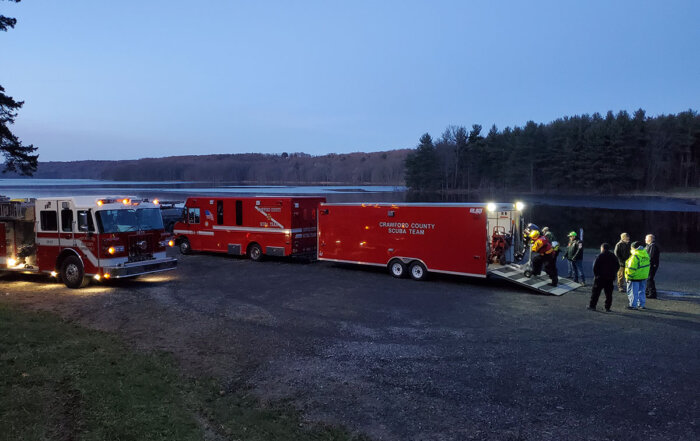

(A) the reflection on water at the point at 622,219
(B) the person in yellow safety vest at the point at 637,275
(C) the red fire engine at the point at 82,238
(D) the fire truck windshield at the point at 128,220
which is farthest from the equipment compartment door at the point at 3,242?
(A) the reflection on water at the point at 622,219

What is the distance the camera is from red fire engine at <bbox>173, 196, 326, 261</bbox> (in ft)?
65.3

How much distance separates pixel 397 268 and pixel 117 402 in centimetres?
1168

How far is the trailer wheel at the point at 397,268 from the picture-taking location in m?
16.7

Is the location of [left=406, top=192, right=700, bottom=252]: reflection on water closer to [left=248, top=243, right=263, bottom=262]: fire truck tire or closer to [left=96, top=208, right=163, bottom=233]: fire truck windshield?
[left=248, top=243, right=263, bottom=262]: fire truck tire

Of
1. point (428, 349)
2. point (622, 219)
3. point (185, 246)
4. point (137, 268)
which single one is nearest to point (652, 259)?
point (428, 349)

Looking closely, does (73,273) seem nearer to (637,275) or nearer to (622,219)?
(637,275)

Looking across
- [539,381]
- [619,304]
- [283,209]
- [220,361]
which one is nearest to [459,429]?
[539,381]

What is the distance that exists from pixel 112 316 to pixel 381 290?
7331 millimetres

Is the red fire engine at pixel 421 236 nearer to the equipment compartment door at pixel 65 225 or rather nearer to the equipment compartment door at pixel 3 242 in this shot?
the equipment compartment door at pixel 65 225

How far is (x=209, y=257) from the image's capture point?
22.0 m

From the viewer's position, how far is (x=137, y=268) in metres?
14.7

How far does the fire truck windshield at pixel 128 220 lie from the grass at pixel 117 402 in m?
6.20

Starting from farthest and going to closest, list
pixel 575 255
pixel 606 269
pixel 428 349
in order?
pixel 575 255, pixel 606 269, pixel 428 349

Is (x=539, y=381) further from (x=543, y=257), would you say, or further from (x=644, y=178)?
(x=644, y=178)
